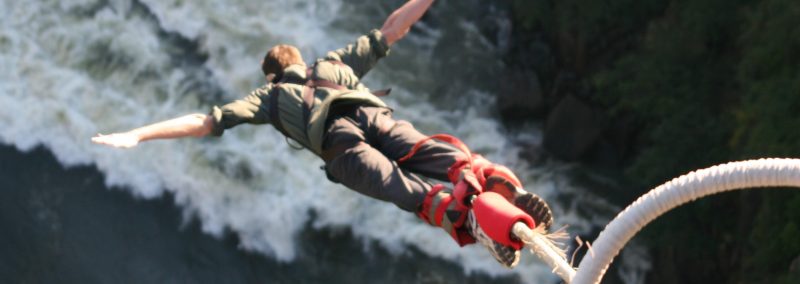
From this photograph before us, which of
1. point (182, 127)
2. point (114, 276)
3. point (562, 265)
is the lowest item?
point (562, 265)

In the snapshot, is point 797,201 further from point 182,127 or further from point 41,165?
point 41,165

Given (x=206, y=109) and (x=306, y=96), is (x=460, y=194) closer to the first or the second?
(x=306, y=96)

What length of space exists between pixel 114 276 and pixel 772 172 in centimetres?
893

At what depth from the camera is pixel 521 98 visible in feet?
49.7

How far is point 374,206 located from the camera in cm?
1398

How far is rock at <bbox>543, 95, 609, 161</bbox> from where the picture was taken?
47.0ft

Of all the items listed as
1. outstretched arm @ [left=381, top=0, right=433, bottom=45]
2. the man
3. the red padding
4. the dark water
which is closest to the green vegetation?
the dark water

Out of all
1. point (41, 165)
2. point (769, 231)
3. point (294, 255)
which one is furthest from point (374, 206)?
point (769, 231)

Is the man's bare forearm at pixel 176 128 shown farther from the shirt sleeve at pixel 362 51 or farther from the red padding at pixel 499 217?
the red padding at pixel 499 217

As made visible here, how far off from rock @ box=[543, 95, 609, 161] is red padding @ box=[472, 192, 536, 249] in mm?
8523

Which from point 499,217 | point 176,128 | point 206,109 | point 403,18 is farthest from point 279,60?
point 206,109

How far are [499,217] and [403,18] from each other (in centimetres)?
198

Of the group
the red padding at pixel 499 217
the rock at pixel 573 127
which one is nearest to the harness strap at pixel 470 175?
the red padding at pixel 499 217

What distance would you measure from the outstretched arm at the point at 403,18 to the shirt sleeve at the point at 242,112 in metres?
0.77
